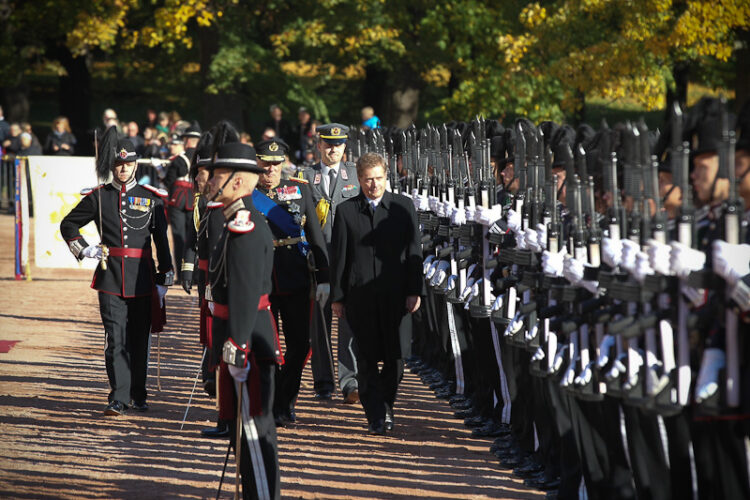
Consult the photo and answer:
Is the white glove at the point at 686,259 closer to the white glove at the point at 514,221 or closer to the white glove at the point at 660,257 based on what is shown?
the white glove at the point at 660,257

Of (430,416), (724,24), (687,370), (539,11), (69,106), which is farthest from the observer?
(69,106)

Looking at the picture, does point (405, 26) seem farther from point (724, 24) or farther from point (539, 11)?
point (724, 24)

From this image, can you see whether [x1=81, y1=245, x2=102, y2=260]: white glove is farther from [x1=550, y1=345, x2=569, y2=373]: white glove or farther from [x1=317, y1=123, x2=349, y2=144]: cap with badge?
[x1=550, y1=345, x2=569, y2=373]: white glove

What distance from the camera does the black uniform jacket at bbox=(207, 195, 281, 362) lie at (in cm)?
589

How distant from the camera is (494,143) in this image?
29.2 feet

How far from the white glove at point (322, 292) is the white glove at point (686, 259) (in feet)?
12.6

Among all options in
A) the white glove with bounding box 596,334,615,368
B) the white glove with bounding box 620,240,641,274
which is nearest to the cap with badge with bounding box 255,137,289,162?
the white glove with bounding box 596,334,615,368

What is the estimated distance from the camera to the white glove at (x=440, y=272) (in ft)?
30.0

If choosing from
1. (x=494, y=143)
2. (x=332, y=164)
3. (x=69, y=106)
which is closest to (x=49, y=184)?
(x=332, y=164)

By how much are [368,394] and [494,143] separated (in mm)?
2152

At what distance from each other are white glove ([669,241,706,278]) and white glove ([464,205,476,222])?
10.6 feet

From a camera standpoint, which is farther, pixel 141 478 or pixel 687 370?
pixel 141 478

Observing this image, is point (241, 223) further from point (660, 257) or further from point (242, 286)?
point (660, 257)

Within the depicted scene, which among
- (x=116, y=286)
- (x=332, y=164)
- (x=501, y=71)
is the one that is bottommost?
(x=116, y=286)
